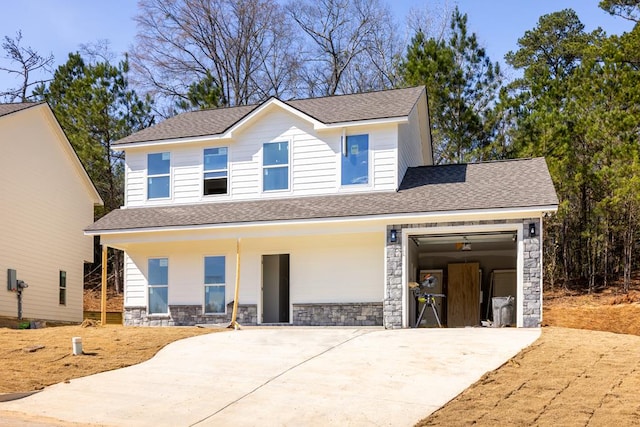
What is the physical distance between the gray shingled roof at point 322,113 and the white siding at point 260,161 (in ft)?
1.14

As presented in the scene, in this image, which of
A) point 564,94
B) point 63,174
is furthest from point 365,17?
point 63,174

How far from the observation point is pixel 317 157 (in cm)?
2077

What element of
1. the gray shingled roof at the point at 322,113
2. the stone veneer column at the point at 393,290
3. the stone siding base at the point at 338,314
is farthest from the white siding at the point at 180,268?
the stone veneer column at the point at 393,290

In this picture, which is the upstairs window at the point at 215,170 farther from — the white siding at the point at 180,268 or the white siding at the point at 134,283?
the white siding at the point at 134,283

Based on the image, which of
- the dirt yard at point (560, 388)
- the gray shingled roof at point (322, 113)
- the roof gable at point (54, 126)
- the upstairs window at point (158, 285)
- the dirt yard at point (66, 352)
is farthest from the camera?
the roof gable at point (54, 126)

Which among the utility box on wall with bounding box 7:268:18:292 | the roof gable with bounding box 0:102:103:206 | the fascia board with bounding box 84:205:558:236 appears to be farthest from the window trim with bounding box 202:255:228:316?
the roof gable with bounding box 0:102:103:206

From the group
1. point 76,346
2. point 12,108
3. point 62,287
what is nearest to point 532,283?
point 76,346

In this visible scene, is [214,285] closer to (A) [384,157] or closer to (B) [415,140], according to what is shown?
(A) [384,157]

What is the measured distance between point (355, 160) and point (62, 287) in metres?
11.2

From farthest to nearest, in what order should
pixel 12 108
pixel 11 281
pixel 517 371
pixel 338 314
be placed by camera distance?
pixel 12 108 → pixel 11 281 → pixel 338 314 → pixel 517 371

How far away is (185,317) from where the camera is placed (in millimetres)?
20953

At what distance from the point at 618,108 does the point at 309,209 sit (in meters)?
13.4

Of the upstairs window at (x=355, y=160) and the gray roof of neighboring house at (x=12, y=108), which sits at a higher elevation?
the gray roof of neighboring house at (x=12, y=108)

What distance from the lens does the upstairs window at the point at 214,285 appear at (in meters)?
20.8
